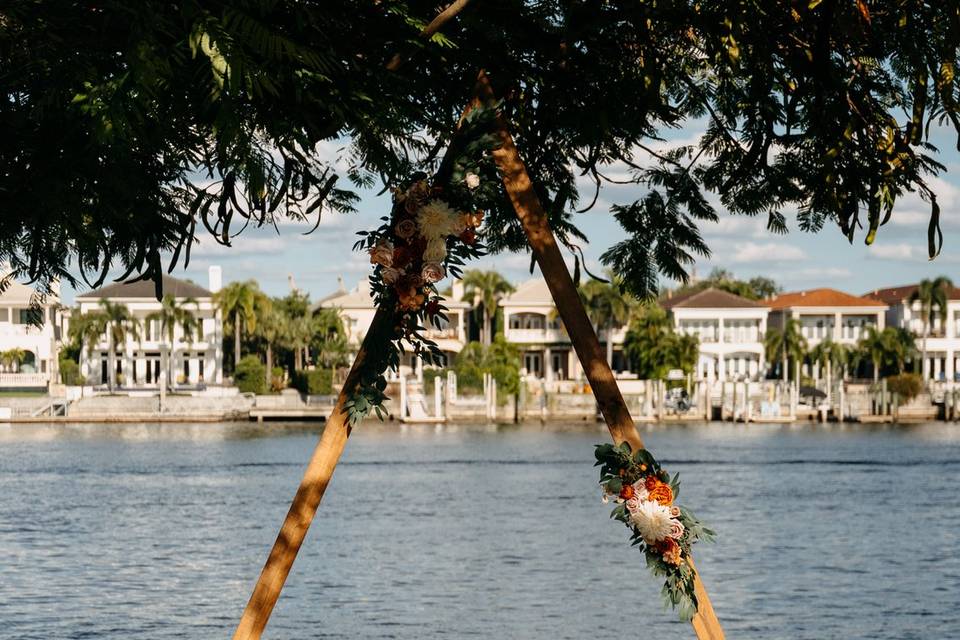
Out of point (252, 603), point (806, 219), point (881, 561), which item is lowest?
point (881, 561)

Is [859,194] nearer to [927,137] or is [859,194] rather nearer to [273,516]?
[927,137]

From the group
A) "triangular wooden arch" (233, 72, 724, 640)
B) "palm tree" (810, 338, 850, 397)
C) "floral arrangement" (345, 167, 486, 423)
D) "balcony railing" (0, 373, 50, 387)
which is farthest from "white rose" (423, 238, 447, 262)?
"palm tree" (810, 338, 850, 397)

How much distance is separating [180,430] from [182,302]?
13490 millimetres

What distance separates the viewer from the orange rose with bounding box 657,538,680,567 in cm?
792

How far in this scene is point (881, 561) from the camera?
1497 inches

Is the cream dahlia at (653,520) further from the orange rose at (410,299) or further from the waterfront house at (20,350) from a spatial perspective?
the waterfront house at (20,350)

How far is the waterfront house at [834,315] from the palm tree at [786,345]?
17.6 ft

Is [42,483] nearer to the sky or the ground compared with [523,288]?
nearer to the ground

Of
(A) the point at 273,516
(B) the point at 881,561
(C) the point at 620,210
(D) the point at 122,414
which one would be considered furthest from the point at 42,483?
(C) the point at 620,210

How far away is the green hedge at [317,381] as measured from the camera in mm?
106812

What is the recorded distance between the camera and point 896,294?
5517 inches

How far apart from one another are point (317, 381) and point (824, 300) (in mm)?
49816

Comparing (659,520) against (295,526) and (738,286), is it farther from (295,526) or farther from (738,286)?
(738,286)

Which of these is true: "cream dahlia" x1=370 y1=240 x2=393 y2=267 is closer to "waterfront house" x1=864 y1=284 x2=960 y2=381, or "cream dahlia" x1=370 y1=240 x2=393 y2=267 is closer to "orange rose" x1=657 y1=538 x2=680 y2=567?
"orange rose" x1=657 y1=538 x2=680 y2=567
